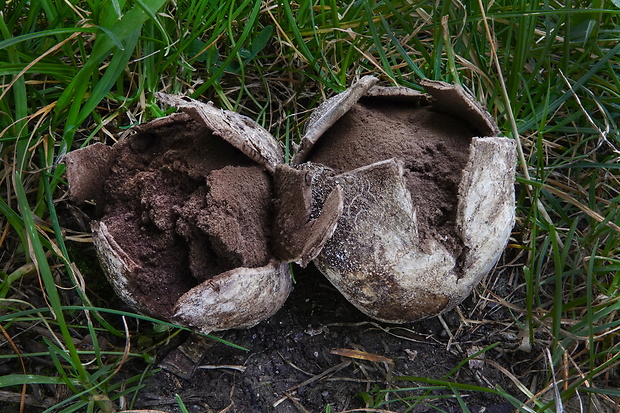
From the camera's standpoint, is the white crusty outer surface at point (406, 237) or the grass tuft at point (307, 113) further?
the grass tuft at point (307, 113)

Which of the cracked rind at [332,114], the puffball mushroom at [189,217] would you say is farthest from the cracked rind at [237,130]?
the cracked rind at [332,114]

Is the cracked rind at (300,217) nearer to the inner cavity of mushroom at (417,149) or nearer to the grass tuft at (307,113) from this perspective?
the inner cavity of mushroom at (417,149)

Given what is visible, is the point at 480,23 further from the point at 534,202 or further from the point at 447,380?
the point at 447,380

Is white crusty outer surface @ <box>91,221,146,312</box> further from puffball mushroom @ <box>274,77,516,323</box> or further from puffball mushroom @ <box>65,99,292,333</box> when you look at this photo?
puffball mushroom @ <box>274,77,516,323</box>

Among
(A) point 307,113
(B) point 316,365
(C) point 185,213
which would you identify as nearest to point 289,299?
(B) point 316,365

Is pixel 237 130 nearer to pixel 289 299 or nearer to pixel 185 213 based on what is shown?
pixel 185 213
